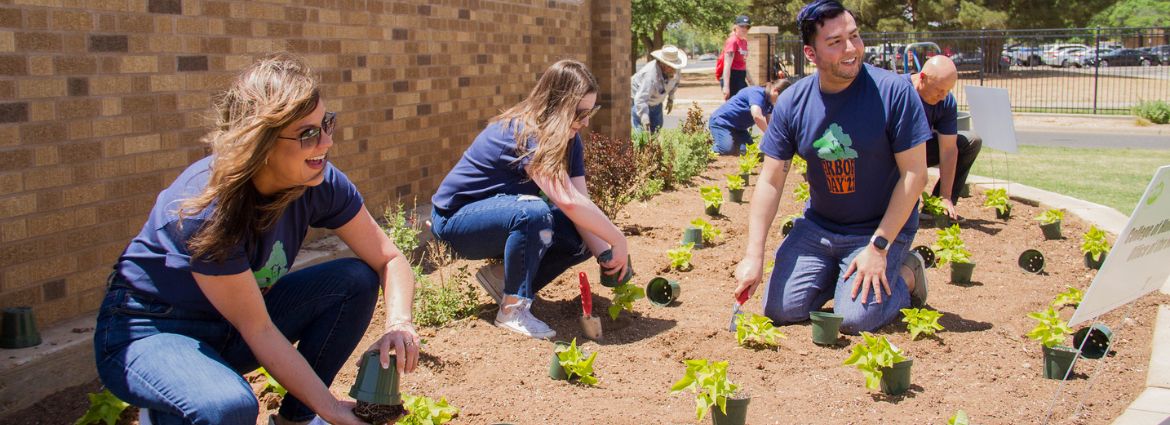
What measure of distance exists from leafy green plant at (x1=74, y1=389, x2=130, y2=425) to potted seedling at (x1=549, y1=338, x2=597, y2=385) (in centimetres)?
153

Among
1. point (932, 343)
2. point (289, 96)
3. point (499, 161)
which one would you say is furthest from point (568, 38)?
point (289, 96)

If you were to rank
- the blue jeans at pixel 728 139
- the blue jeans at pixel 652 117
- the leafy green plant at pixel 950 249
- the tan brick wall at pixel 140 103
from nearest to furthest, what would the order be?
the tan brick wall at pixel 140 103
the leafy green plant at pixel 950 249
the blue jeans at pixel 728 139
the blue jeans at pixel 652 117

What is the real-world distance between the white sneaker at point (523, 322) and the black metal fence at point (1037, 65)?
16623 millimetres

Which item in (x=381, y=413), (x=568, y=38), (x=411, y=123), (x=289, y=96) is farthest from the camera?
(x=568, y=38)

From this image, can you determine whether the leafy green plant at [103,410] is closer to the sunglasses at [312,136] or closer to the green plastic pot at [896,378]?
the sunglasses at [312,136]

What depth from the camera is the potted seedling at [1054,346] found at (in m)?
4.07

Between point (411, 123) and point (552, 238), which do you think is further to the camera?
point (411, 123)

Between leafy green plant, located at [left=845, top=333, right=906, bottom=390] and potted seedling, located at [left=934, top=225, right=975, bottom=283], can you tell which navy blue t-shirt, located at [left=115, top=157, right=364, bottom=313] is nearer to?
leafy green plant, located at [left=845, top=333, right=906, bottom=390]

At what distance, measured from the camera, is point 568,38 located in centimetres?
1010

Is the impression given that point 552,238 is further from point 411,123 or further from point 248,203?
point 411,123

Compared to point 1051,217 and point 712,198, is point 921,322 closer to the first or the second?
point 1051,217

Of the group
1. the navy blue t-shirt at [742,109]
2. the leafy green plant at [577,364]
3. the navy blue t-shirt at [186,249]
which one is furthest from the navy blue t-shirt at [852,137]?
the navy blue t-shirt at [742,109]

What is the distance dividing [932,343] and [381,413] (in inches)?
105

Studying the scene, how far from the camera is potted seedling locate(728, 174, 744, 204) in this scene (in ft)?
28.4
